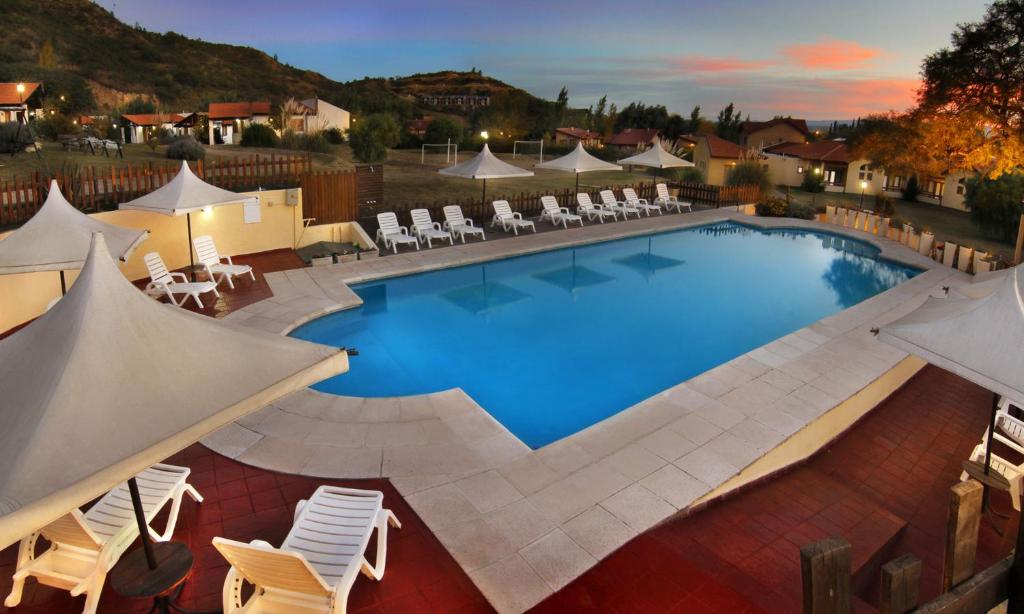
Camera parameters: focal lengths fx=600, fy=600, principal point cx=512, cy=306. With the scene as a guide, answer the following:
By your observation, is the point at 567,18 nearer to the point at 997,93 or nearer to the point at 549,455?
the point at 997,93

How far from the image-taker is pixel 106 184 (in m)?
10.1

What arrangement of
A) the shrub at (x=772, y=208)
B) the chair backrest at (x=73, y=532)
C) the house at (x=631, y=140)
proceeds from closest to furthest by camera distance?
the chair backrest at (x=73, y=532)
the shrub at (x=772, y=208)
the house at (x=631, y=140)

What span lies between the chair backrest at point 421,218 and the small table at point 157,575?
10.7m

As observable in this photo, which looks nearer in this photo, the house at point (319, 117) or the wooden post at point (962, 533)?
the wooden post at point (962, 533)

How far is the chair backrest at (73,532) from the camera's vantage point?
318 centimetres

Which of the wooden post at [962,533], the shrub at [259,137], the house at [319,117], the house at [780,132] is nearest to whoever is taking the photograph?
the wooden post at [962,533]

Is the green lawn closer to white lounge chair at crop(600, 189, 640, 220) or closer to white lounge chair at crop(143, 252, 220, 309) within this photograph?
white lounge chair at crop(600, 189, 640, 220)

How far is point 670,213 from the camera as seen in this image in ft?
62.0

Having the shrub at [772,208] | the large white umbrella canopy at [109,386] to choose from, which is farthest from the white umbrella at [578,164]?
the large white umbrella canopy at [109,386]

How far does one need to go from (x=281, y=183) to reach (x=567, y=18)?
31.6 metres

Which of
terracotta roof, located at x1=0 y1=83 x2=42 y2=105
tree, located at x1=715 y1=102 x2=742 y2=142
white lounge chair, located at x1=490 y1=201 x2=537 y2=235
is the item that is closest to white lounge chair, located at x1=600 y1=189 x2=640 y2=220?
white lounge chair, located at x1=490 y1=201 x2=537 y2=235

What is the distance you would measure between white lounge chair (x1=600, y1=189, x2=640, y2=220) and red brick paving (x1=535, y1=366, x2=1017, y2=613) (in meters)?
11.2

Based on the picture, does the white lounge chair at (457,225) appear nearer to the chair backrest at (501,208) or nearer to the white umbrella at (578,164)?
the chair backrest at (501,208)

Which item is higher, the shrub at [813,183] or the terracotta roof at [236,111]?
the terracotta roof at [236,111]
